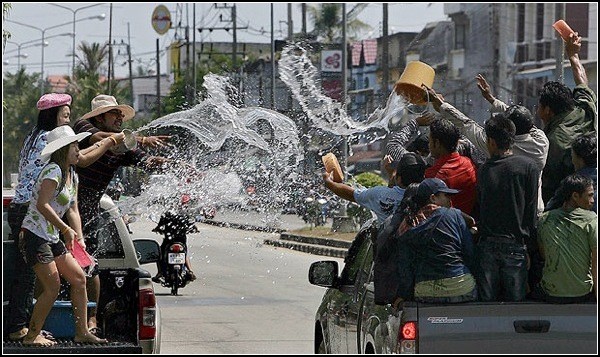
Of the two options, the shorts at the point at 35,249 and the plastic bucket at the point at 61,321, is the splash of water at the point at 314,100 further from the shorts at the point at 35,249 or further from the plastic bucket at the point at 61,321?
the shorts at the point at 35,249

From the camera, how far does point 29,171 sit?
815 centimetres

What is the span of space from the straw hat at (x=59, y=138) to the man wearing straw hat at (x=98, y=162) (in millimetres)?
539

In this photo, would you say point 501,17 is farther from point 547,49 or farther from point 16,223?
point 16,223

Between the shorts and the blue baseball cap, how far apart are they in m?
2.58

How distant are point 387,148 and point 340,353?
156cm

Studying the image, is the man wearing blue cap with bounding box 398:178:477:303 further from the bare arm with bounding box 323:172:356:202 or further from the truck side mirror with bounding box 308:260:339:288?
the truck side mirror with bounding box 308:260:339:288

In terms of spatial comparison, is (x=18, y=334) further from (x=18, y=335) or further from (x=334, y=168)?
(x=334, y=168)

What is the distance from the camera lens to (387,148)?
29.5 ft

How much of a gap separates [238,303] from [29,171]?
923cm

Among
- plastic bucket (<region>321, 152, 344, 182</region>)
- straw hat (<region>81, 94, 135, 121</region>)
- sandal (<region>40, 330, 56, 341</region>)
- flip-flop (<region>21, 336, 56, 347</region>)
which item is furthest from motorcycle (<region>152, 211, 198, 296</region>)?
plastic bucket (<region>321, 152, 344, 182</region>)

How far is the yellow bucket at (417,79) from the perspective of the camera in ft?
28.2

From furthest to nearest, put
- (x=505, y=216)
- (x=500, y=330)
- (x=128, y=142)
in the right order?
(x=128, y=142), (x=505, y=216), (x=500, y=330)

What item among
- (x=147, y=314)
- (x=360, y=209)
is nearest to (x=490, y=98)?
(x=147, y=314)

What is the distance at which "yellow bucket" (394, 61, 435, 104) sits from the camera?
8.61 meters
